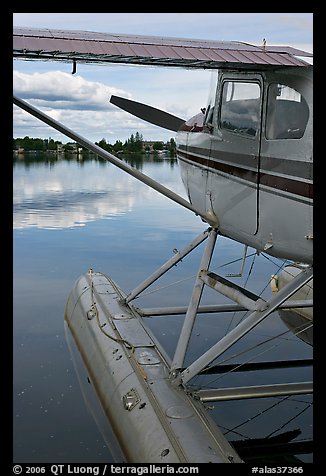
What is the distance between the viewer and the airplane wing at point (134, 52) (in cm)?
398

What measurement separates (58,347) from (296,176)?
549cm

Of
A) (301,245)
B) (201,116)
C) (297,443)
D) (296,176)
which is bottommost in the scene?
(297,443)

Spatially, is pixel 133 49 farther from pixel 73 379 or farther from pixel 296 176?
pixel 73 379

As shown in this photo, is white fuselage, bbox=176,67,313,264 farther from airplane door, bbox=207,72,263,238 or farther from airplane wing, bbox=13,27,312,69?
airplane wing, bbox=13,27,312,69

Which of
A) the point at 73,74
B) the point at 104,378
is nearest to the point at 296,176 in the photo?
the point at 73,74

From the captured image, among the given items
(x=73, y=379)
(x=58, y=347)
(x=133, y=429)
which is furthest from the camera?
(x=58, y=347)

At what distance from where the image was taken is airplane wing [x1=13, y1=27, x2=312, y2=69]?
3981 mm

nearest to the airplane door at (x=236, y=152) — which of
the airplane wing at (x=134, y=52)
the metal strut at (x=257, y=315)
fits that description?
the airplane wing at (x=134, y=52)

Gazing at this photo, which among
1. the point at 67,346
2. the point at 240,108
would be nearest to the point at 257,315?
the point at 240,108

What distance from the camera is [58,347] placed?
8.42 meters

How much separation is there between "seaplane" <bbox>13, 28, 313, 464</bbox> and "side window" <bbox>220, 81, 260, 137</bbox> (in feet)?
0.03

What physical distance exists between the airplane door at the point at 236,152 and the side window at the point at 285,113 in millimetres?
117

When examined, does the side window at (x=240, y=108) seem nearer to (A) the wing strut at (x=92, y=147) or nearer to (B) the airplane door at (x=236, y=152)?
(B) the airplane door at (x=236, y=152)

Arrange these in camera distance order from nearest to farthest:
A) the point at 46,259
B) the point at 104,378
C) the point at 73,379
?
the point at 104,378 → the point at 73,379 → the point at 46,259
